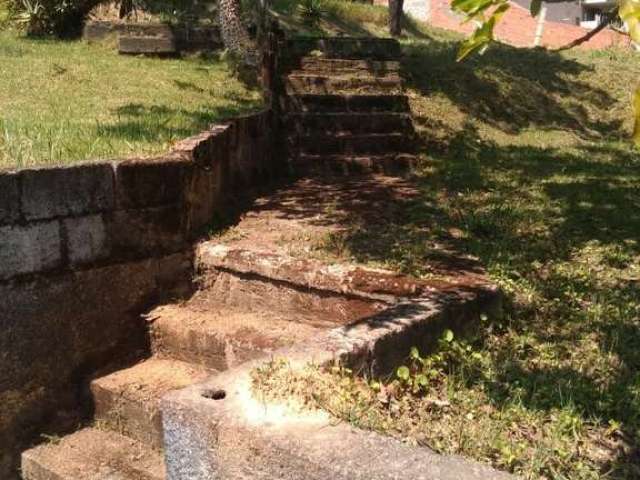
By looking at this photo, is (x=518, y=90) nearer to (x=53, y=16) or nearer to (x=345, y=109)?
(x=345, y=109)

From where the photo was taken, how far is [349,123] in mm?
8352

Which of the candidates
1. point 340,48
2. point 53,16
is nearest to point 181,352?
point 340,48

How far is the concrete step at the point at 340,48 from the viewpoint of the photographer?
943cm

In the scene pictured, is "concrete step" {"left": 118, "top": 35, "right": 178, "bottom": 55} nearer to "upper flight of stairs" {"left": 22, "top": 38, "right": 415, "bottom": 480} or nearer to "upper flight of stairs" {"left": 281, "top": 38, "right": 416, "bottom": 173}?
"upper flight of stairs" {"left": 281, "top": 38, "right": 416, "bottom": 173}

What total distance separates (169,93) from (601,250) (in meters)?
4.91

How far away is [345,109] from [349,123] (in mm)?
271

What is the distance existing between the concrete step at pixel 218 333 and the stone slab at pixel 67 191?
82cm

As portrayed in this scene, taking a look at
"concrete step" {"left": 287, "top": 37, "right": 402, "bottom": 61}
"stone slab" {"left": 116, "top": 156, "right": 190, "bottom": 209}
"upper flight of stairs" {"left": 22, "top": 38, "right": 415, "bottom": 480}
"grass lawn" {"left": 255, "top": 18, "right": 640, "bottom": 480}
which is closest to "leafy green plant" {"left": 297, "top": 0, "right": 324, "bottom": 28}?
"grass lawn" {"left": 255, "top": 18, "right": 640, "bottom": 480}

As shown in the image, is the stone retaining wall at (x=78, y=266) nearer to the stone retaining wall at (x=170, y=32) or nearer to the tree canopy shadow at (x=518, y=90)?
the tree canopy shadow at (x=518, y=90)

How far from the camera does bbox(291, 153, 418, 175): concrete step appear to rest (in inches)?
308

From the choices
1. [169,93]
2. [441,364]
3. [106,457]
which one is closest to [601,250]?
[441,364]

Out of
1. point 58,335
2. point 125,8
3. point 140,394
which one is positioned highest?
point 125,8

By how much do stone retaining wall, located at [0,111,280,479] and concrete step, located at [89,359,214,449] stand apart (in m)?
0.23

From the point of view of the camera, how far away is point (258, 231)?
5.66 m
